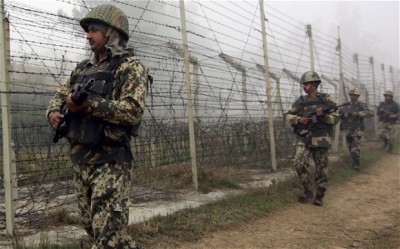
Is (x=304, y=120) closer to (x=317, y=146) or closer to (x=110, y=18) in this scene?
(x=317, y=146)

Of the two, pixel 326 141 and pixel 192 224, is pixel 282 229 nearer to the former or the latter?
pixel 192 224

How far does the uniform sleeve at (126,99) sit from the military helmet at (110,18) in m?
0.21

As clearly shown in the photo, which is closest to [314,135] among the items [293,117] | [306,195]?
[293,117]

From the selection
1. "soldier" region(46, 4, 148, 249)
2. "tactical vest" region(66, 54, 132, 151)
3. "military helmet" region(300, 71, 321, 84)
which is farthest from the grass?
"military helmet" region(300, 71, 321, 84)

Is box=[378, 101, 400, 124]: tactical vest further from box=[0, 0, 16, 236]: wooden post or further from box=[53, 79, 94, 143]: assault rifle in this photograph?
box=[53, 79, 94, 143]: assault rifle

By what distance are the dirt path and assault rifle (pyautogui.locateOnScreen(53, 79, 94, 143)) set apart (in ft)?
5.32

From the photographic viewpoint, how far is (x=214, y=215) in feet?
13.9

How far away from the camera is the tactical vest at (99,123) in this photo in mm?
2248

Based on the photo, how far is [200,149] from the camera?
634cm

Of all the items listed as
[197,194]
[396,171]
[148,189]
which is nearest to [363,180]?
[396,171]

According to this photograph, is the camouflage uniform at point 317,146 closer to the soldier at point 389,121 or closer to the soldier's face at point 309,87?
the soldier's face at point 309,87

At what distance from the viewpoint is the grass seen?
3.57 m

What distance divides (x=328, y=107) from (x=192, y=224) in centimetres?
258

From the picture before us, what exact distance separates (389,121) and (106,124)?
10.1 metres
